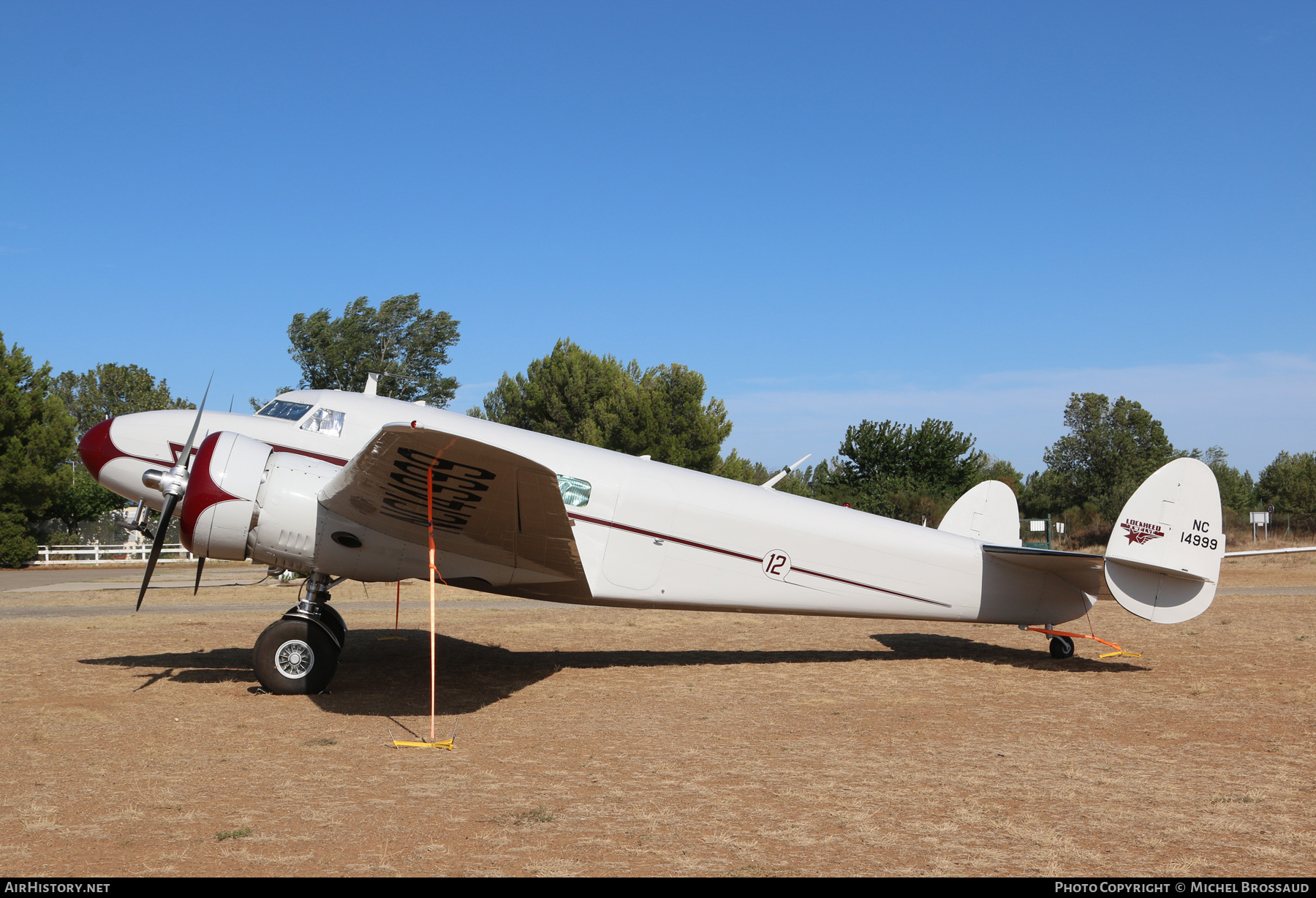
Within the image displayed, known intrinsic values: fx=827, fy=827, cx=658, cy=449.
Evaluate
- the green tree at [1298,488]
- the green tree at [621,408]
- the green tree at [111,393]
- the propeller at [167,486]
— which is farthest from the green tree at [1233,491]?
the green tree at [111,393]

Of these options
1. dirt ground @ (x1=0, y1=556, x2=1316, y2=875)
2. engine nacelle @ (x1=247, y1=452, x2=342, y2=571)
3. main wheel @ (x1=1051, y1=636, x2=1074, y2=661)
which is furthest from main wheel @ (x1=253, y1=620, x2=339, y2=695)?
main wheel @ (x1=1051, y1=636, x2=1074, y2=661)

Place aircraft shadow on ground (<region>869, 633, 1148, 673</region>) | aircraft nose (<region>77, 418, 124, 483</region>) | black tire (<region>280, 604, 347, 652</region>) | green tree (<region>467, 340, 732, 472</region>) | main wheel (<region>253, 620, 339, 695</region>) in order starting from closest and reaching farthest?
main wheel (<region>253, 620, 339, 695</region>) < aircraft nose (<region>77, 418, 124, 483</region>) < black tire (<region>280, 604, 347, 652</region>) < aircraft shadow on ground (<region>869, 633, 1148, 673</region>) < green tree (<region>467, 340, 732, 472</region>)

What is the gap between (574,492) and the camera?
33.1 ft

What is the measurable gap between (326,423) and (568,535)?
11.5 feet

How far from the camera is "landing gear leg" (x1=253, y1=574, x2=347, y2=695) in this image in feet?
29.7

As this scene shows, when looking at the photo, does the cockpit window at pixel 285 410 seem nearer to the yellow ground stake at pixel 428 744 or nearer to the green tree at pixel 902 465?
the yellow ground stake at pixel 428 744

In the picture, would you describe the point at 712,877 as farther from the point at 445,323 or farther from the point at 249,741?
the point at 445,323

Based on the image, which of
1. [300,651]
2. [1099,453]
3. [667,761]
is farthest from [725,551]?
[1099,453]

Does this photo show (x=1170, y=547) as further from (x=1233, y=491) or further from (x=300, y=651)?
(x=1233, y=491)

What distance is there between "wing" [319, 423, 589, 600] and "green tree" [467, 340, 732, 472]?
29.3 meters

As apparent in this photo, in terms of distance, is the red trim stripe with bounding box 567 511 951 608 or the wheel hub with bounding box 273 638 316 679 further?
the red trim stripe with bounding box 567 511 951 608

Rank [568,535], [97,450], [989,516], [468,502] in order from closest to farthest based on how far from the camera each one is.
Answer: [468,502] → [568,535] → [97,450] → [989,516]

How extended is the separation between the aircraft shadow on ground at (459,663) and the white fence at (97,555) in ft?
87.4
